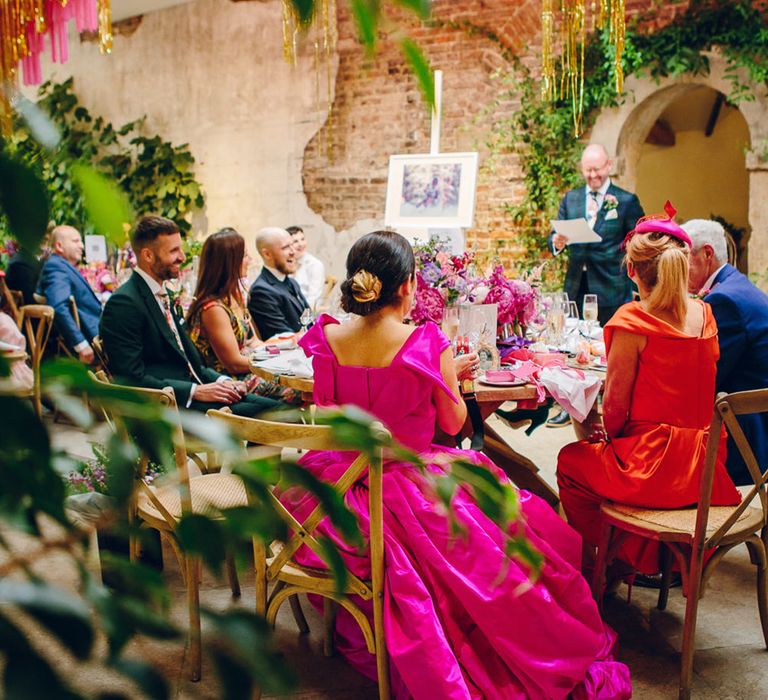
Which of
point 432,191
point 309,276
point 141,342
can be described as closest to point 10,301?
point 309,276

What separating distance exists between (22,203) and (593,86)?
283 inches

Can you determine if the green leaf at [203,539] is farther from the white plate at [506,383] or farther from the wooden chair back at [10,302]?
the wooden chair back at [10,302]

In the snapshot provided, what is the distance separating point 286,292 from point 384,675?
2.74 metres

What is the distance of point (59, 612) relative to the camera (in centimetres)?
36

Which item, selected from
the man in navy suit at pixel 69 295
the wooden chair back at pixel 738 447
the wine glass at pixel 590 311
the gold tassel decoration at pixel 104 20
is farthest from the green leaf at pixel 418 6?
the man in navy suit at pixel 69 295

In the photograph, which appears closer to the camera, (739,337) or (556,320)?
(739,337)

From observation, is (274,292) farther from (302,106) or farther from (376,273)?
(302,106)

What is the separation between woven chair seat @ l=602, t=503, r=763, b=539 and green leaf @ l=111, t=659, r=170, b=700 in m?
2.30

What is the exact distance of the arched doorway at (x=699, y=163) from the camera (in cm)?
943

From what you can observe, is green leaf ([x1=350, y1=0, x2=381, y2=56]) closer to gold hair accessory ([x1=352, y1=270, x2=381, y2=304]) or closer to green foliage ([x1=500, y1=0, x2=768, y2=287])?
gold hair accessory ([x1=352, y1=270, x2=381, y2=304])

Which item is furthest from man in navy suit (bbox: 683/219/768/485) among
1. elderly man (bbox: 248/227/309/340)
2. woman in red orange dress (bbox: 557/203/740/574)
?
elderly man (bbox: 248/227/309/340)

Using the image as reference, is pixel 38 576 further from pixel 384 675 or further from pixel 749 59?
pixel 749 59

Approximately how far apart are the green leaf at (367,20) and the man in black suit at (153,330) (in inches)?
119

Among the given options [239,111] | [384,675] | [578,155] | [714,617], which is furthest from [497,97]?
[384,675]
